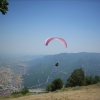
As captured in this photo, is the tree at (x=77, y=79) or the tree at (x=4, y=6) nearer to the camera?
the tree at (x=4, y=6)

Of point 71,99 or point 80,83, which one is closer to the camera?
point 71,99

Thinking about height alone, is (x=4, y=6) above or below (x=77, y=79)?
above

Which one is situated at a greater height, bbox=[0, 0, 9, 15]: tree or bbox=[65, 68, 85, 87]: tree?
bbox=[0, 0, 9, 15]: tree

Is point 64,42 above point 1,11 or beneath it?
beneath

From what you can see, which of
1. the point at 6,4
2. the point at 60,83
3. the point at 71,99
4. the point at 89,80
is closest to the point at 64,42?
the point at 71,99

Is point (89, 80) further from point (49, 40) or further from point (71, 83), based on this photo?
point (49, 40)

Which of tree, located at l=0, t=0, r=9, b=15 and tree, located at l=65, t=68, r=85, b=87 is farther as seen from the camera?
tree, located at l=65, t=68, r=85, b=87

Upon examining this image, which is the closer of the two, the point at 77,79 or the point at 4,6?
the point at 4,6

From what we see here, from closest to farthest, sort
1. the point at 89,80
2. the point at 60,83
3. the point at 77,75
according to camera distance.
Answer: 1. the point at 60,83
2. the point at 77,75
3. the point at 89,80

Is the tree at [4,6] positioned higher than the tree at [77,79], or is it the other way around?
the tree at [4,6]

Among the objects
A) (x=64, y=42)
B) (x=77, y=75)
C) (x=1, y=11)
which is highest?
(x=1, y=11)

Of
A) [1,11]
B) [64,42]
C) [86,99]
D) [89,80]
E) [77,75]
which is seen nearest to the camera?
[1,11]
